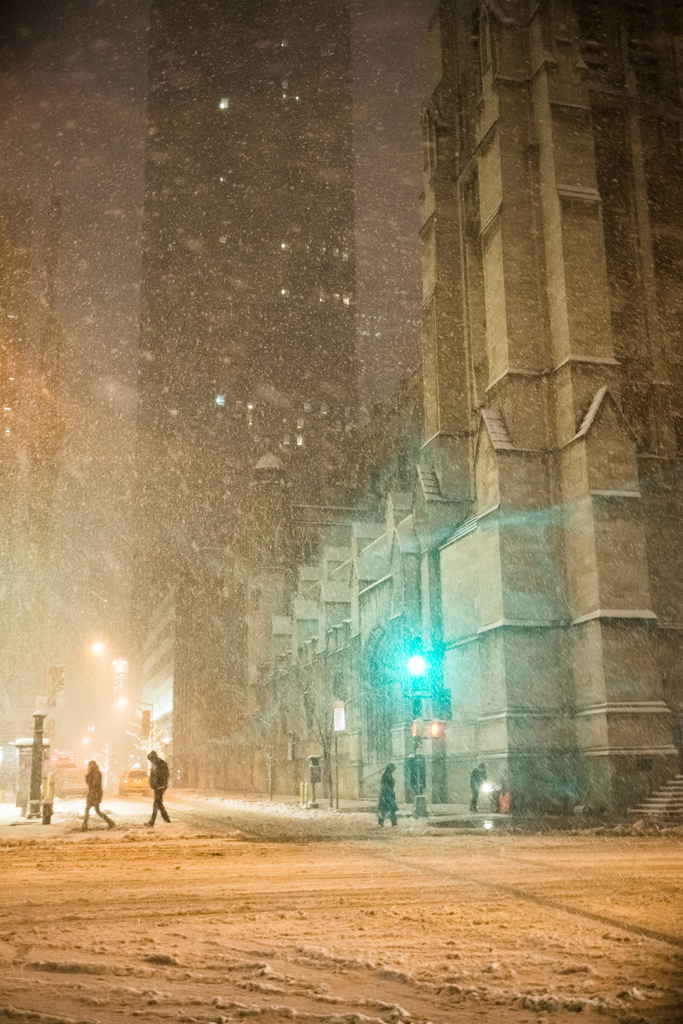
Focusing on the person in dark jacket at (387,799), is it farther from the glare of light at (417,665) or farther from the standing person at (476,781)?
the standing person at (476,781)

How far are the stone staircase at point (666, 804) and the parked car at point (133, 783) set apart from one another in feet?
99.2

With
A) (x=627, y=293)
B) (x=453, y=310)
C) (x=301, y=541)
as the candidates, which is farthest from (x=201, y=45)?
(x=627, y=293)

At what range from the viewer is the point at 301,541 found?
66.2 m

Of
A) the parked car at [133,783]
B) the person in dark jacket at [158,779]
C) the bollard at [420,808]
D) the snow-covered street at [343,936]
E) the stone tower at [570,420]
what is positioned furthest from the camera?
the parked car at [133,783]

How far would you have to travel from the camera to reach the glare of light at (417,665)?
24.0m

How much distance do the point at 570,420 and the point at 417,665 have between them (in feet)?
28.8

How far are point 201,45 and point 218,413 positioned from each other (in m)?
31.7

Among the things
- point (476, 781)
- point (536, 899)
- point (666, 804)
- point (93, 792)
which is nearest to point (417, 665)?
point (476, 781)

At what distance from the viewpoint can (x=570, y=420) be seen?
2734 cm

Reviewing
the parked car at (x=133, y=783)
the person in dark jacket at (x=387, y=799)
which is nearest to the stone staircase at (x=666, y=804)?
the person in dark jacket at (x=387, y=799)

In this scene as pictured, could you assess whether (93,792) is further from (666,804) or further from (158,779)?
(666,804)

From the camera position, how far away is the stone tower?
2539 cm

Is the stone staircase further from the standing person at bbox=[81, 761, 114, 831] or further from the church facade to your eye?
the standing person at bbox=[81, 761, 114, 831]

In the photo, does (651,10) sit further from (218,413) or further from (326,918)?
(218,413)
